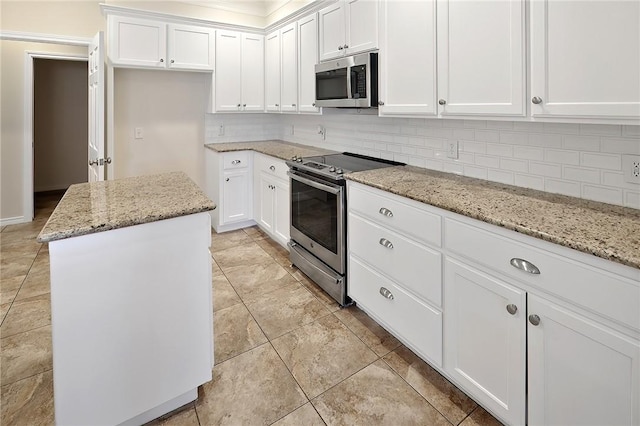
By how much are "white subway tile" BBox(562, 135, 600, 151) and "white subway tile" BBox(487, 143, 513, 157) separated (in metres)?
0.29

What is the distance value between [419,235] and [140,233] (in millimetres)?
1280

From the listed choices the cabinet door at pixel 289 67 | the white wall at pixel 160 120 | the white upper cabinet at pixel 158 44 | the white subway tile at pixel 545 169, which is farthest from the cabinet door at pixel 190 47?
the white subway tile at pixel 545 169

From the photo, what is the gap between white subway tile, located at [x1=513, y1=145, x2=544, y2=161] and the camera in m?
1.90

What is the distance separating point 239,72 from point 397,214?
3056 millimetres

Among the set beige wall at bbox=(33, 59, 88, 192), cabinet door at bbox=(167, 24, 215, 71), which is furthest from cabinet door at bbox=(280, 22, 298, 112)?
beige wall at bbox=(33, 59, 88, 192)

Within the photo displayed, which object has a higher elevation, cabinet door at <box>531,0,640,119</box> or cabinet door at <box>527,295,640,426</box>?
cabinet door at <box>531,0,640,119</box>

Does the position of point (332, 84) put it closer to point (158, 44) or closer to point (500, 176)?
point (500, 176)

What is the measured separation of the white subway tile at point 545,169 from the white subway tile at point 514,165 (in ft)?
0.11

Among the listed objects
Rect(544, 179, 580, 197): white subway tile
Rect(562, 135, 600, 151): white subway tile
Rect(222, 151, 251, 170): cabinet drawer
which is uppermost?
Rect(222, 151, 251, 170): cabinet drawer

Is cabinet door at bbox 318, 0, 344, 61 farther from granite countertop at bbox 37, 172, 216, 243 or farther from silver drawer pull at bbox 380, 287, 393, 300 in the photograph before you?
silver drawer pull at bbox 380, 287, 393, 300

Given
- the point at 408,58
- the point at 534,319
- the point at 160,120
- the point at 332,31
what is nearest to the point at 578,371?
the point at 534,319

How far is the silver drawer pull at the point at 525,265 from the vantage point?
1310 mm

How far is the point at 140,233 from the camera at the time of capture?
4.82 feet

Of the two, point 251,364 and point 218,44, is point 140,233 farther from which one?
point 218,44
